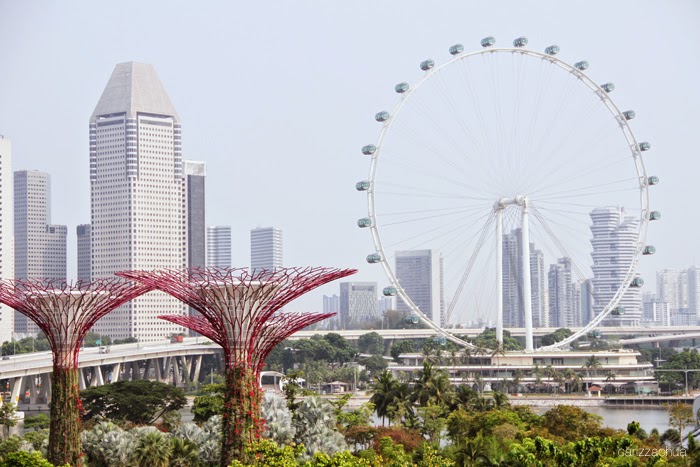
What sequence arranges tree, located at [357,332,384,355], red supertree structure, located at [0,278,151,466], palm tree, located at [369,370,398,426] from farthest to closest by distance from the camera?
tree, located at [357,332,384,355]
palm tree, located at [369,370,398,426]
red supertree structure, located at [0,278,151,466]

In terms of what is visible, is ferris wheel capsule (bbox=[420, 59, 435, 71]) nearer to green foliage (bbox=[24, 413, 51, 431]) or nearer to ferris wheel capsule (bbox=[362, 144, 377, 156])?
ferris wheel capsule (bbox=[362, 144, 377, 156])

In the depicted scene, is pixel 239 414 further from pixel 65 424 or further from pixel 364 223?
pixel 364 223

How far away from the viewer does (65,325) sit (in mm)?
49938

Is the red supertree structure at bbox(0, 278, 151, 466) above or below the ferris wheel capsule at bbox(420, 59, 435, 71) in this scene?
below

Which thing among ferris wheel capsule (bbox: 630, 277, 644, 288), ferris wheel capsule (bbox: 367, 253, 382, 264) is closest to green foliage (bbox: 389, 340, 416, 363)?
ferris wheel capsule (bbox: 630, 277, 644, 288)

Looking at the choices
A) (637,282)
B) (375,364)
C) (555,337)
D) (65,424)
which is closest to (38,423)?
(65,424)

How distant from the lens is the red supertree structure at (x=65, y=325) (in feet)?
158

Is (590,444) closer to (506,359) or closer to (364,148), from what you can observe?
(364,148)

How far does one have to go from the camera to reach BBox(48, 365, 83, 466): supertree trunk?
4778cm

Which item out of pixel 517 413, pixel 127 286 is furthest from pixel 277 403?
pixel 517 413

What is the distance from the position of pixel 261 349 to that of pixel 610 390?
9288 cm

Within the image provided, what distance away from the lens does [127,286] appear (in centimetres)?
5162

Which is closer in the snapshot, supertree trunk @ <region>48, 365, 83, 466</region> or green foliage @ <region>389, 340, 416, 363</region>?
supertree trunk @ <region>48, 365, 83, 466</region>

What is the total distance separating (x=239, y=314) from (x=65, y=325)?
926cm
